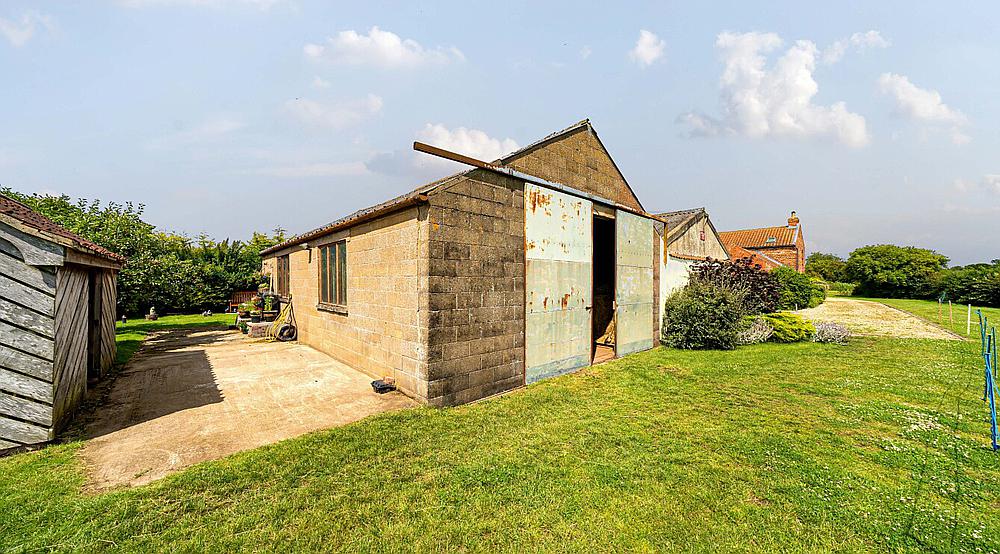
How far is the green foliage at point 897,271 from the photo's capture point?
2745 cm

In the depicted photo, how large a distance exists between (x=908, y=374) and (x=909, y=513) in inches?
253

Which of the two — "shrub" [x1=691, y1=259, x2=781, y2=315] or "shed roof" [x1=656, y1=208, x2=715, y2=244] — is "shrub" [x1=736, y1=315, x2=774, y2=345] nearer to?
"shrub" [x1=691, y1=259, x2=781, y2=315]

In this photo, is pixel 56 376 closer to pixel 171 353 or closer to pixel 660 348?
pixel 171 353

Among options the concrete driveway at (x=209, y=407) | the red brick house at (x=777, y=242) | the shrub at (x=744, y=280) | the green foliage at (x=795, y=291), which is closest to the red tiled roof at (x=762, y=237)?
the red brick house at (x=777, y=242)

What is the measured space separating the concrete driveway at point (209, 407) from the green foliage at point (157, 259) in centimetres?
1035

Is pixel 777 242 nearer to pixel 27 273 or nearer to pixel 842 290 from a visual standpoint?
pixel 842 290

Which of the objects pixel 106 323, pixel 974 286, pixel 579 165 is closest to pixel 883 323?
pixel 579 165

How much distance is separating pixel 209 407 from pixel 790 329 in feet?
47.3

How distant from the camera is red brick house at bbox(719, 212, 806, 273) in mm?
32625

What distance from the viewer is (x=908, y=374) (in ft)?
24.6

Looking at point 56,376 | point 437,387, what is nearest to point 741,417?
point 437,387

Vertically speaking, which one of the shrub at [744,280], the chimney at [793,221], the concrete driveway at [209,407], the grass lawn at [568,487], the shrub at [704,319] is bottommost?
the grass lawn at [568,487]

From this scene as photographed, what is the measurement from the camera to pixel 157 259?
669 inches

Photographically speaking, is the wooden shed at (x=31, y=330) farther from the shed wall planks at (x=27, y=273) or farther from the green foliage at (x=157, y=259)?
the green foliage at (x=157, y=259)
